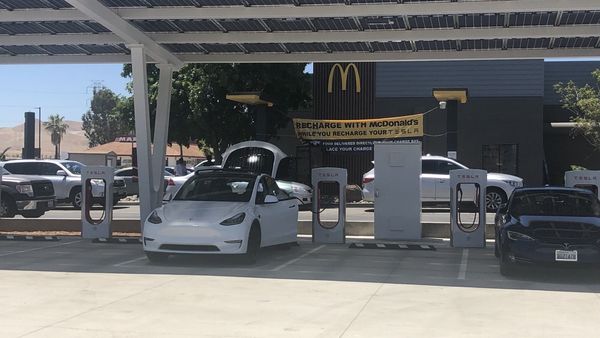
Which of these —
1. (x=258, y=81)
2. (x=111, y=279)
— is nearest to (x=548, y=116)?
(x=258, y=81)

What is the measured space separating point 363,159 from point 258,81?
6.07 meters

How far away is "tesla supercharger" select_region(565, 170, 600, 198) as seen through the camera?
12.6m

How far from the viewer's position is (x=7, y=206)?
57.7ft

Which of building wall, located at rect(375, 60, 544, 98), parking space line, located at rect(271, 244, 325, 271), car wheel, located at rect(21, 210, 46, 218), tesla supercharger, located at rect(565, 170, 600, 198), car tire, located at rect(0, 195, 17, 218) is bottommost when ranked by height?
parking space line, located at rect(271, 244, 325, 271)

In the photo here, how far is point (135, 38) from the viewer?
13.3 meters

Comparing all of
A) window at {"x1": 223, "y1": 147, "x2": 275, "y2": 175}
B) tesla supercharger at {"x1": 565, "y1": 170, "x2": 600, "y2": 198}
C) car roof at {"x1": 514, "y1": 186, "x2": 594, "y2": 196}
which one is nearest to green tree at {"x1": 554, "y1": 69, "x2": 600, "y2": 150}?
tesla supercharger at {"x1": 565, "y1": 170, "x2": 600, "y2": 198}

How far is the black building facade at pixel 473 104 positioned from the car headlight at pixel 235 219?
1574 cm

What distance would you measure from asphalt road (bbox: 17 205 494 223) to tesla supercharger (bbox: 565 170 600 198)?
4.46 metres

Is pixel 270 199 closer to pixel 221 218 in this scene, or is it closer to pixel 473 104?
pixel 221 218

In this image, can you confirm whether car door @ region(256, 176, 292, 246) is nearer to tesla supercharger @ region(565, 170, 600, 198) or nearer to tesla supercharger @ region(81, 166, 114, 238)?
tesla supercharger @ region(81, 166, 114, 238)

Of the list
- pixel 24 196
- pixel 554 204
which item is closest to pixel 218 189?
pixel 554 204

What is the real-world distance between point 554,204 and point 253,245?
16.3ft

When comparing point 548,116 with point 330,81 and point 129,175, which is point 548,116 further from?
point 129,175

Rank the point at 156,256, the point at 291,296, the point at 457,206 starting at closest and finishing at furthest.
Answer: the point at 291,296 < the point at 156,256 < the point at 457,206
